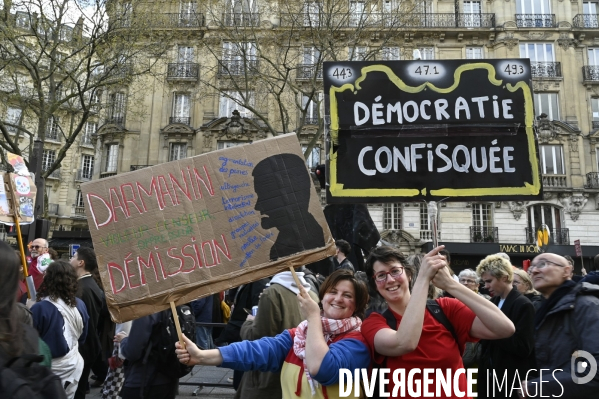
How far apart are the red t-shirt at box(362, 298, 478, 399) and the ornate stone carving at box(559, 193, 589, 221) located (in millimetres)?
25450

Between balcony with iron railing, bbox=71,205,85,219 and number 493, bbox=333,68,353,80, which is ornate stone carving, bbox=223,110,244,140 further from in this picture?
number 493, bbox=333,68,353,80

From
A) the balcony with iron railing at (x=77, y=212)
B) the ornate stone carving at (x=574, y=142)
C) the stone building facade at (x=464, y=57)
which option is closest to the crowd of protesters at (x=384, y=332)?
the stone building facade at (x=464, y=57)

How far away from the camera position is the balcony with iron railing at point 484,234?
23844mm

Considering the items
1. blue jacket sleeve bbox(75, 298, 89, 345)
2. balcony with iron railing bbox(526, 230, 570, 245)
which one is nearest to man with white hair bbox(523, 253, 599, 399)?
blue jacket sleeve bbox(75, 298, 89, 345)

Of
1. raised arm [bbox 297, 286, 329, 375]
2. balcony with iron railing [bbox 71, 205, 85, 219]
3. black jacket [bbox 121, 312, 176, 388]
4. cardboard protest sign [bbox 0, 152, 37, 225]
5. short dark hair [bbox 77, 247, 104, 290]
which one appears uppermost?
balcony with iron railing [bbox 71, 205, 85, 219]

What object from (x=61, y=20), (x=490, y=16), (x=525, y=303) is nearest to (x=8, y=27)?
(x=61, y=20)

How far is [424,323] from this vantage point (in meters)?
2.24

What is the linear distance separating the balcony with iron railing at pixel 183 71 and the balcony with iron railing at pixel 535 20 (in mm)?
18684

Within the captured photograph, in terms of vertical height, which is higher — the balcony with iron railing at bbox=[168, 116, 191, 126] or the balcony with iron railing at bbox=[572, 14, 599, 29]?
the balcony with iron railing at bbox=[572, 14, 599, 29]

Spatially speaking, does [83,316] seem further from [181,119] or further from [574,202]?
[574,202]

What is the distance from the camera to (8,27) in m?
14.0

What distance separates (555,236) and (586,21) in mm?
12788

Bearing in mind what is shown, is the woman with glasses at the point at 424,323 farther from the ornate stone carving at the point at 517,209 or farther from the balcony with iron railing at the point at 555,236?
the balcony with iron railing at the point at 555,236

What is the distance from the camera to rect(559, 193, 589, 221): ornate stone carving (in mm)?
23875
